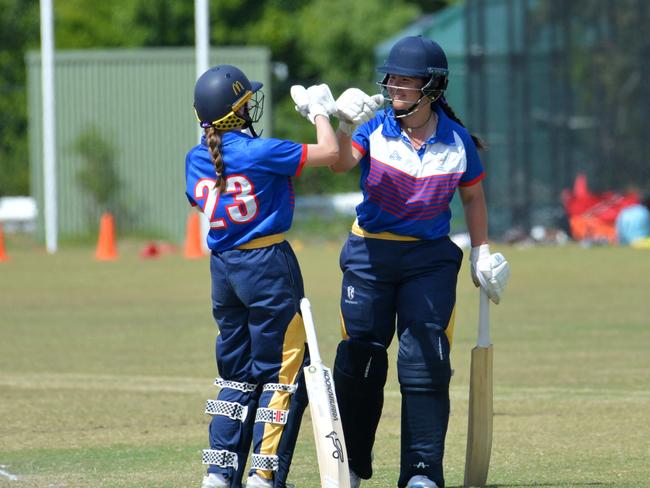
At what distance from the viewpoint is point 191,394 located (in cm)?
1034

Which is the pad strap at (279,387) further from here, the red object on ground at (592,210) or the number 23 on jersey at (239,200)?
the red object on ground at (592,210)

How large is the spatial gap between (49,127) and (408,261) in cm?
2144

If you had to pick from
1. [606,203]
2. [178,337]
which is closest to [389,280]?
[178,337]

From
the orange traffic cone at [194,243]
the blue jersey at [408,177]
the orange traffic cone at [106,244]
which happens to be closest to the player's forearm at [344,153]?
the blue jersey at [408,177]

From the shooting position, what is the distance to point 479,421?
691cm

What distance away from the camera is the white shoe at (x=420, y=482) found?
6.49 metres

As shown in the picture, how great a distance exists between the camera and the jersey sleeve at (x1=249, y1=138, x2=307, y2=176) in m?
6.37

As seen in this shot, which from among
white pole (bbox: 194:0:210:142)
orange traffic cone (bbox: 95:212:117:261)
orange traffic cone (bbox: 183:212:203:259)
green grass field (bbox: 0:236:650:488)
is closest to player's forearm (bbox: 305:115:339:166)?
green grass field (bbox: 0:236:650:488)

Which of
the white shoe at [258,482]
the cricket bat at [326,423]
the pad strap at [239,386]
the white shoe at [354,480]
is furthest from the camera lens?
the white shoe at [354,480]

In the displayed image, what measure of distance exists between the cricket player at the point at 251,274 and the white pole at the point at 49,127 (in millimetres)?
20898

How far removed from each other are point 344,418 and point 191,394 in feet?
11.9

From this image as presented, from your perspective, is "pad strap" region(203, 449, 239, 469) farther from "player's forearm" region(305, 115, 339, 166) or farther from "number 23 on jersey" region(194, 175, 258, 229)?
"player's forearm" region(305, 115, 339, 166)

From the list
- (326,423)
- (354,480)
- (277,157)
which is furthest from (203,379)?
(326,423)

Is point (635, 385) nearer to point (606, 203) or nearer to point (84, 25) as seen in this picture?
point (606, 203)
